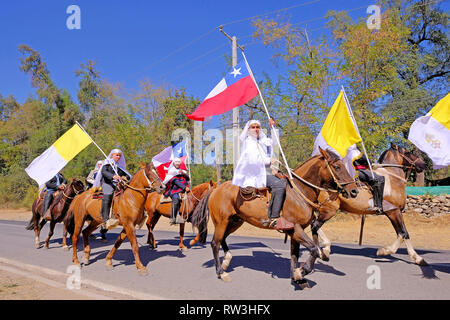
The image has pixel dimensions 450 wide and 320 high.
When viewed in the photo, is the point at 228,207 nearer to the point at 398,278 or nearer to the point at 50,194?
the point at 398,278

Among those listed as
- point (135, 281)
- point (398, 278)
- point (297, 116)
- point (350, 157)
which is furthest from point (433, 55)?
point (135, 281)

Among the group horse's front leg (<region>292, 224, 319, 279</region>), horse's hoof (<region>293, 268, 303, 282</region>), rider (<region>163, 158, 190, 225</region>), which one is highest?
rider (<region>163, 158, 190, 225</region>)

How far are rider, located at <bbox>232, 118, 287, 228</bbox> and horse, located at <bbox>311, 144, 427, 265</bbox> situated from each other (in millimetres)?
1823

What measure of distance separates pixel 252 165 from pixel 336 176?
1476mm

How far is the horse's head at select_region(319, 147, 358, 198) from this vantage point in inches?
237

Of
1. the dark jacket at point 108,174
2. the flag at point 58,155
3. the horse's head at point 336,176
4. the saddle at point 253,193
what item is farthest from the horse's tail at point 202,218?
the flag at point 58,155

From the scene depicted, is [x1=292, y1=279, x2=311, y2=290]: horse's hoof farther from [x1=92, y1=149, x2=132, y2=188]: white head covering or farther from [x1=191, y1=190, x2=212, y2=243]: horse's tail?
[x1=92, y1=149, x2=132, y2=188]: white head covering

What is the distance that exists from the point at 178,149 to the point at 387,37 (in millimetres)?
13890

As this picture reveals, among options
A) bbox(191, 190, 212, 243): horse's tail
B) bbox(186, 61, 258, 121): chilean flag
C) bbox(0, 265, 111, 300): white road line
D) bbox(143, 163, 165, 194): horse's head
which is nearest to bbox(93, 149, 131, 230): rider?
bbox(143, 163, 165, 194): horse's head

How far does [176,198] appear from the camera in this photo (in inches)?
415

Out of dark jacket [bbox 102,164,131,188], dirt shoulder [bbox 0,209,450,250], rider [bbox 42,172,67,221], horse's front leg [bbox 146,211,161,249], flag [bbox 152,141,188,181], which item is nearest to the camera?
dark jacket [bbox 102,164,131,188]

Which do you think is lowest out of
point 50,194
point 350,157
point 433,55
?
point 50,194

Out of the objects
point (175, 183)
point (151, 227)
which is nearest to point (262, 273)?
point (175, 183)

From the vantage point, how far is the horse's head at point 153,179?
7652mm
